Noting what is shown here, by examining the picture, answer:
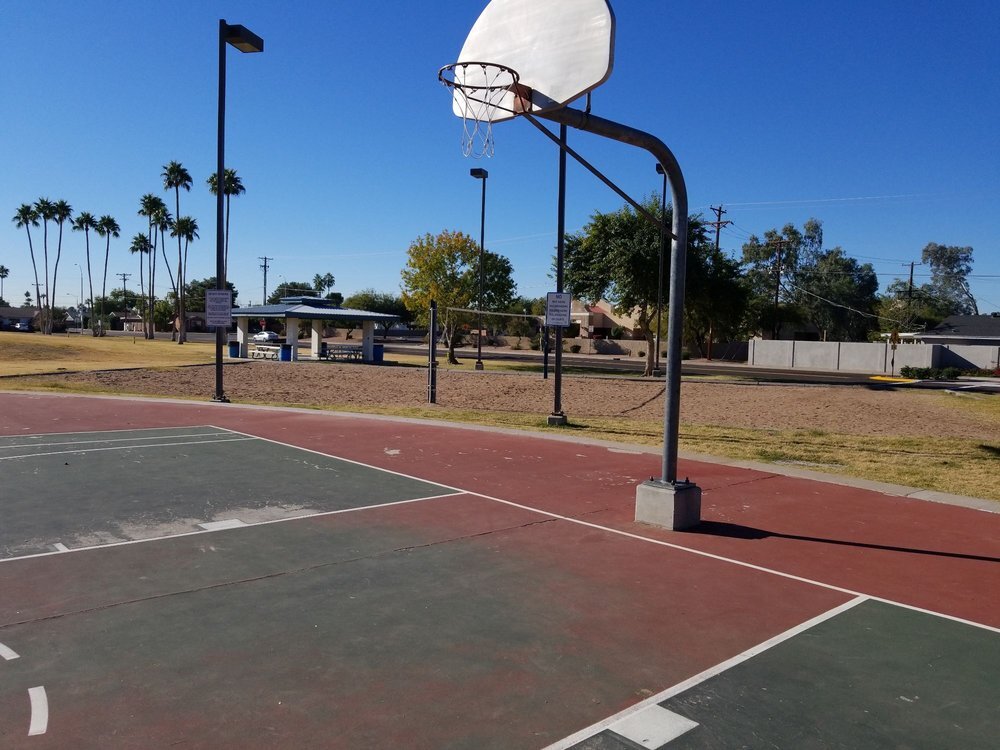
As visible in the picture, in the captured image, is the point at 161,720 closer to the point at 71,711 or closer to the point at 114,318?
the point at 71,711

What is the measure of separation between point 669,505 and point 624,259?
3032cm

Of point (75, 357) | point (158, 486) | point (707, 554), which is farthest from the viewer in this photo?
point (75, 357)

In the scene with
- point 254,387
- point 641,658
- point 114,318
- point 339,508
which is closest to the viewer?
point 641,658

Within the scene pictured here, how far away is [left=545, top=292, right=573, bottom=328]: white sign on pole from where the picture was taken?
758 inches

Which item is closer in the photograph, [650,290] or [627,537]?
[627,537]

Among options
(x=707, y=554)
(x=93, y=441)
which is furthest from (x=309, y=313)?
(x=707, y=554)

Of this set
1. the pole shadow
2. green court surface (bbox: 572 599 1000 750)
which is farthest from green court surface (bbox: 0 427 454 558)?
green court surface (bbox: 572 599 1000 750)

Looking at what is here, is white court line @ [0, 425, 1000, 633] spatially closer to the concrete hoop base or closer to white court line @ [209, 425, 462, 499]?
white court line @ [209, 425, 462, 499]

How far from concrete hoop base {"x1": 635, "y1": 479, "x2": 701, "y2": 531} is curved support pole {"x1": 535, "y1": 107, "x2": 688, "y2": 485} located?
0.17 metres

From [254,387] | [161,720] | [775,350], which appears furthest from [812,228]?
[161,720]

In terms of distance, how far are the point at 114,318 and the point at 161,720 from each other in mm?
159122

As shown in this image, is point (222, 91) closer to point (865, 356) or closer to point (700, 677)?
point (700, 677)

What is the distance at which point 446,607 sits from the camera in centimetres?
632

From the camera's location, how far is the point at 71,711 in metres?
4.46
